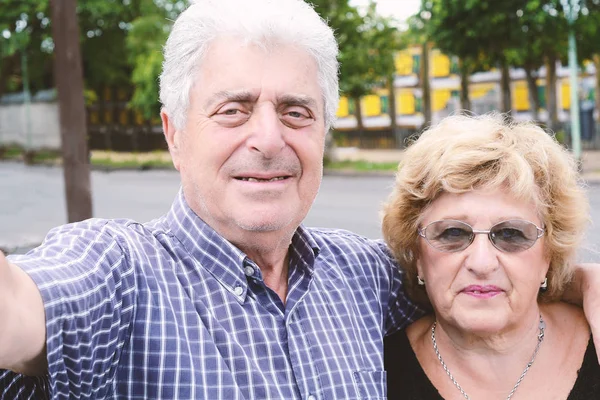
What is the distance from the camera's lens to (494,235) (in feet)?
7.82

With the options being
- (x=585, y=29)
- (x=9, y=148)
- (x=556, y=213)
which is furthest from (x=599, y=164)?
(x=9, y=148)

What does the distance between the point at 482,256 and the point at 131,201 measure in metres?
13.6

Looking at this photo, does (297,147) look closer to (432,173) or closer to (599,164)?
(432,173)

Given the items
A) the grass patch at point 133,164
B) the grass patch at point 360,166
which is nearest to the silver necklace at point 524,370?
the grass patch at point 360,166

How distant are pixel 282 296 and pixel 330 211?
35.0 feet

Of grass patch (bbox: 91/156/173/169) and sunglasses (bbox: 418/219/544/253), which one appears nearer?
sunglasses (bbox: 418/219/544/253)

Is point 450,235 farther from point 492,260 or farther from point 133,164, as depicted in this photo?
point 133,164

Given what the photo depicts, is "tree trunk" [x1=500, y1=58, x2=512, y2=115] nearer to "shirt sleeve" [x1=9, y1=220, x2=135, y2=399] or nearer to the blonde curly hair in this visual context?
the blonde curly hair

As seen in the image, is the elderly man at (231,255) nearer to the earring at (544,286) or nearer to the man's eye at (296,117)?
the man's eye at (296,117)

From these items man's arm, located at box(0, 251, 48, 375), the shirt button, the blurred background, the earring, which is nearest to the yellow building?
the blurred background

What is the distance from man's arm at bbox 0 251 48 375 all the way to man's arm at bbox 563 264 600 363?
182cm

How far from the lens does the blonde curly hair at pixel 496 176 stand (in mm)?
2408

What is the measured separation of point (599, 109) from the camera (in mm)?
32125

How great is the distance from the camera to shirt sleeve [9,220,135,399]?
1.55m
